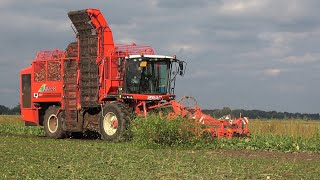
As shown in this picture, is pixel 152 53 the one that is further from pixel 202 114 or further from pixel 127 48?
pixel 202 114

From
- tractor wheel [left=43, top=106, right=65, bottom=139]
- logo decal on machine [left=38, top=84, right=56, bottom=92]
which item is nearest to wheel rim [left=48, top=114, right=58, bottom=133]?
tractor wheel [left=43, top=106, right=65, bottom=139]

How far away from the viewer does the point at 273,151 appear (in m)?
16.0

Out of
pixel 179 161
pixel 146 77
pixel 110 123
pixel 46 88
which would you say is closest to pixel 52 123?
pixel 46 88

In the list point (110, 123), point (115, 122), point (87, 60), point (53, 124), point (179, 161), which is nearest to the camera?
point (179, 161)

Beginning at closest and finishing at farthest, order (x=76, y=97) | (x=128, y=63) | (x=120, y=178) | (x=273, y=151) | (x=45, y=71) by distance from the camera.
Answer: (x=120, y=178) → (x=273, y=151) → (x=128, y=63) → (x=76, y=97) → (x=45, y=71)

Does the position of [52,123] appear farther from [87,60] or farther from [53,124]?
[87,60]

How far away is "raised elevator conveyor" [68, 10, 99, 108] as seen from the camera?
2144 centimetres

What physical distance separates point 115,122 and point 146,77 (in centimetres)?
209

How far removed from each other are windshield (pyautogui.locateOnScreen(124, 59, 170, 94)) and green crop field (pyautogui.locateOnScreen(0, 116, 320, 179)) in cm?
372

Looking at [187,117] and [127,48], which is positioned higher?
[127,48]

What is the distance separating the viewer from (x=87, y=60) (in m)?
21.6

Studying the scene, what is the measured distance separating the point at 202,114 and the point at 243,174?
819cm

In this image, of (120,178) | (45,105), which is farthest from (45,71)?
(120,178)

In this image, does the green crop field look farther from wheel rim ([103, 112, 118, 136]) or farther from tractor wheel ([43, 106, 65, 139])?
tractor wheel ([43, 106, 65, 139])
